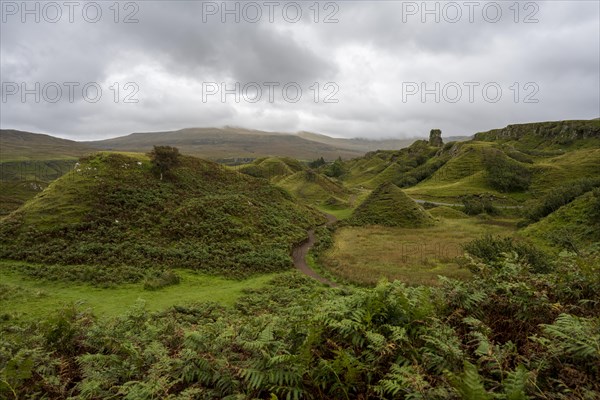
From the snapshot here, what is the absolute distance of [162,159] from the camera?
45.4 meters

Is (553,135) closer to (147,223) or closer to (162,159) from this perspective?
(162,159)

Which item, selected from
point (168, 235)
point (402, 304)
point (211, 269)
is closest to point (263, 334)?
point (402, 304)

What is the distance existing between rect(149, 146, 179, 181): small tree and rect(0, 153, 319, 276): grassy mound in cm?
109

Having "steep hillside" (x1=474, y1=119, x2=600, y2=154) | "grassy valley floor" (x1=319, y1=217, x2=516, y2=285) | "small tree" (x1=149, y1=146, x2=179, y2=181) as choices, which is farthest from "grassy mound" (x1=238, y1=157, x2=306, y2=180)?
"steep hillside" (x1=474, y1=119, x2=600, y2=154)

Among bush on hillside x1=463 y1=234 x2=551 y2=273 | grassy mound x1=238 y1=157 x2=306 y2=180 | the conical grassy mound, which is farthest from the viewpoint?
grassy mound x1=238 y1=157 x2=306 y2=180

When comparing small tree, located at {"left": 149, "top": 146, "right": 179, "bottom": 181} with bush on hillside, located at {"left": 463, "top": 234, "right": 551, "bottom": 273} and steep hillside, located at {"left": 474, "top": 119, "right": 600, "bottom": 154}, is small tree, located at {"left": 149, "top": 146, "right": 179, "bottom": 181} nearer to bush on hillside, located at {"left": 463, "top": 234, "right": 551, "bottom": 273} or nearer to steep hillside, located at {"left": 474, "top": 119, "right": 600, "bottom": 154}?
bush on hillside, located at {"left": 463, "top": 234, "right": 551, "bottom": 273}

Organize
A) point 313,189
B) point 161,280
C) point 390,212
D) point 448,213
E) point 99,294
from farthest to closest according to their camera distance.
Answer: point 313,189 < point 448,213 < point 390,212 < point 161,280 < point 99,294

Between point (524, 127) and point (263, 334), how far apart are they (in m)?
165

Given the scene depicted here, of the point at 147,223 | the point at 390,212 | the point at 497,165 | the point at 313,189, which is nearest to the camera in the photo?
the point at 147,223

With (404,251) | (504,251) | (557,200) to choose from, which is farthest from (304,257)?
(557,200)

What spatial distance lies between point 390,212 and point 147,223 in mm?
35047

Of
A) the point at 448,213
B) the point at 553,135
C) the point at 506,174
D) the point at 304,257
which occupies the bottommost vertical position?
the point at 304,257

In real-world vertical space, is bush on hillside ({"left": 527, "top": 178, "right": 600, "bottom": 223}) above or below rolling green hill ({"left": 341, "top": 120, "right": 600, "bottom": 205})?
A: below

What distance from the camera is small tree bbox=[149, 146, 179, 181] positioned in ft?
147
